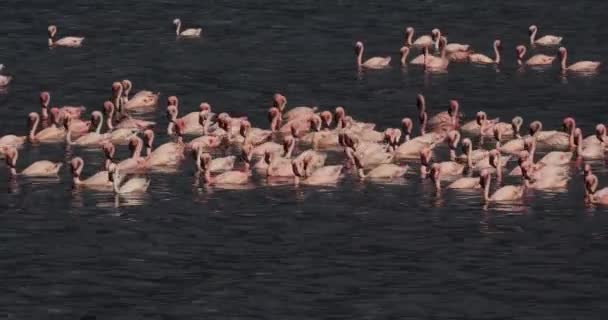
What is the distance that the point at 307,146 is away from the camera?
64062mm

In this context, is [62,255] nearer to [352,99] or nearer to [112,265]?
[112,265]

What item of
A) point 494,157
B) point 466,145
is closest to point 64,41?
point 466,145

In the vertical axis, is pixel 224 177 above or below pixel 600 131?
below

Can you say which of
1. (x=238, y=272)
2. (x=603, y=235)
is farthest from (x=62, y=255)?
(x=603, y=235)

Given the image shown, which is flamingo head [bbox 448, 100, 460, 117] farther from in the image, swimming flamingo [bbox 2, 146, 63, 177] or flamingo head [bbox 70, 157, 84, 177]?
flamingo head [bbox 70, 157, 84, 177]

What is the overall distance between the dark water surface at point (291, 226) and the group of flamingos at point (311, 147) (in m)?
0.75

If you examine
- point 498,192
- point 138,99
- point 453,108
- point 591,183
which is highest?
point 453,108

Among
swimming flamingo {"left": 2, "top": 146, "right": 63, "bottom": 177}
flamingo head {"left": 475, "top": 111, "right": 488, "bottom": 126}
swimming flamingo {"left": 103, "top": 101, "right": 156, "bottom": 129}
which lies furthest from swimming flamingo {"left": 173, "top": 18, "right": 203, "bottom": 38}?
swimming flamingo {"left": 2, "top": 146, "right": 63, "bottom": 177}

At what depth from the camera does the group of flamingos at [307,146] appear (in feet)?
192

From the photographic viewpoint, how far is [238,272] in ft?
160

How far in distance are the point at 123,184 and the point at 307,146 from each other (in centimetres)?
818

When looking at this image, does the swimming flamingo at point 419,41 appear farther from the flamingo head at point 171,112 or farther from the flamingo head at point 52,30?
the flamingo head at point 171,112

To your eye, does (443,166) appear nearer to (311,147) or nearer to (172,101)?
(311,147)

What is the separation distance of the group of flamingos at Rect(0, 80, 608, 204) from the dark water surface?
0.75m
